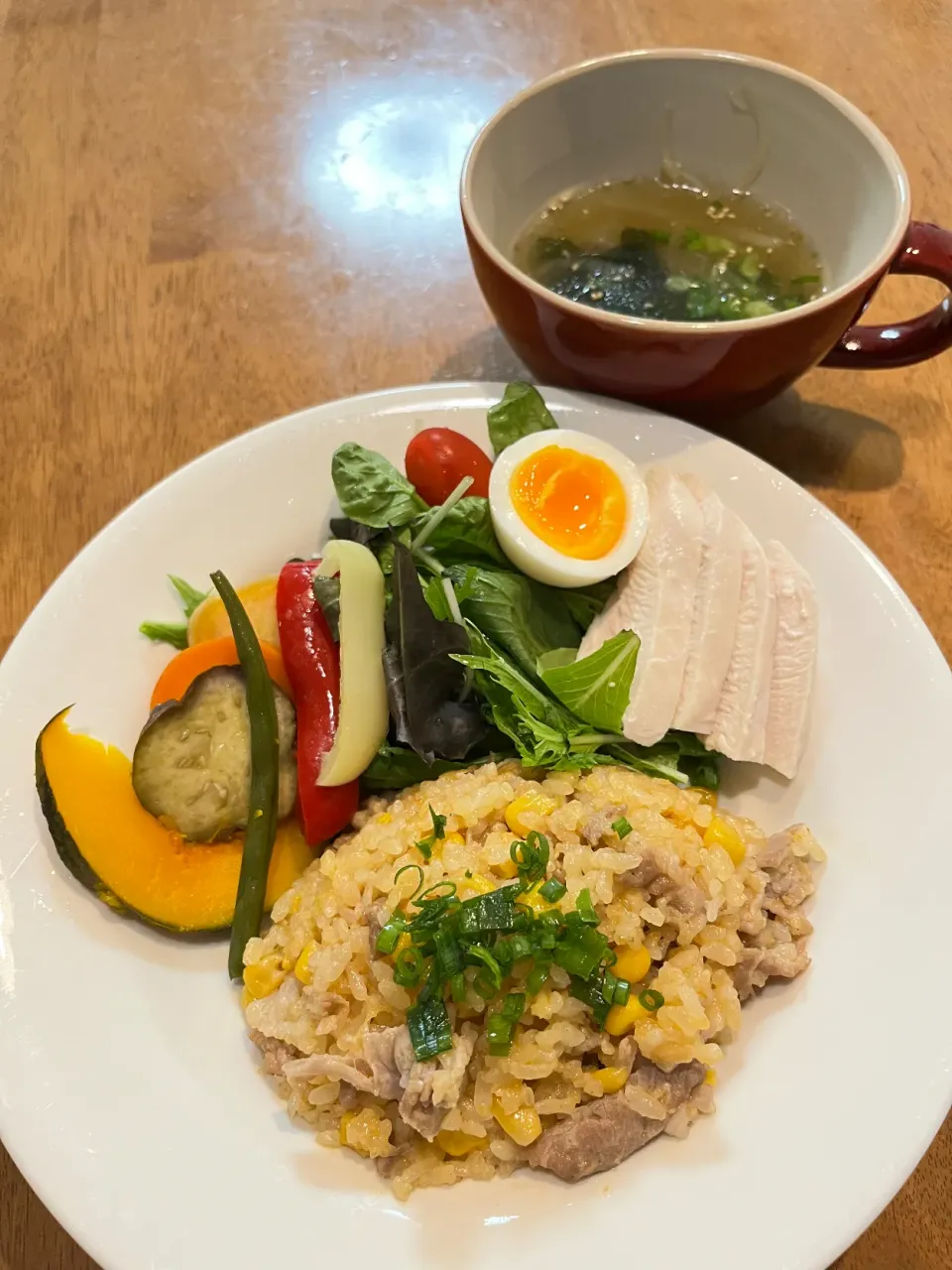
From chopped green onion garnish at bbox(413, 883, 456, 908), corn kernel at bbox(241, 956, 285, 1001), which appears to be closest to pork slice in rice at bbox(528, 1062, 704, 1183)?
chopped green onion garnish at bbox(413, 883, 456, 908)

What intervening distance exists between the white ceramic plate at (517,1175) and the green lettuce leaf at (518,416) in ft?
1.77

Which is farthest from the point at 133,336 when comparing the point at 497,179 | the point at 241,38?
the point at 241,38

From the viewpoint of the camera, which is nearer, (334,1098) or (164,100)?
(334,1098)

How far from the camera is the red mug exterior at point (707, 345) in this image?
204 cm

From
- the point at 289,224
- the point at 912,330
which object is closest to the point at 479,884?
the point at 912,330

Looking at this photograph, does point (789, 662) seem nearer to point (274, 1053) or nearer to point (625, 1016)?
point (625, 1016)

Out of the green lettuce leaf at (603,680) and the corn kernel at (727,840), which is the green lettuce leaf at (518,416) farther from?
the corn kernel at (727,840)

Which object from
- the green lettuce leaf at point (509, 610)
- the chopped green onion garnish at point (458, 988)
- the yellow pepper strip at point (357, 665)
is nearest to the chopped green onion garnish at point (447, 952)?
the chopped green onion garnish at point (458, 988)

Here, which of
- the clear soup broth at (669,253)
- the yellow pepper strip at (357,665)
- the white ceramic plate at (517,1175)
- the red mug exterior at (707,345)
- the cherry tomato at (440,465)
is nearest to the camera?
the white ceramic plate at (517,1175)

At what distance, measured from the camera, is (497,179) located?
235cm

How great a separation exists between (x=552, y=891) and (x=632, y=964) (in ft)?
0.65

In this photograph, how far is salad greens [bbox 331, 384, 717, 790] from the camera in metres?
1.96

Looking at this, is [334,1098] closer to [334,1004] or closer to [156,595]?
[334,1004]

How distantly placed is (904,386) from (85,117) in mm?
2940
